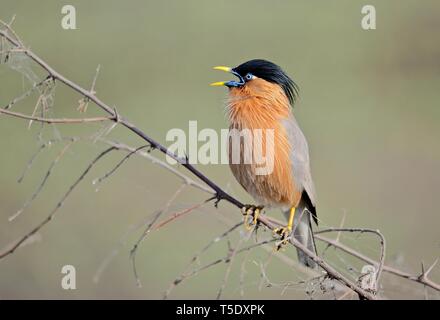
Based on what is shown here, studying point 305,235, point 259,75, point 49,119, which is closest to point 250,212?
point 305,235

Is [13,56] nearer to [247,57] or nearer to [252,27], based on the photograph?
[247,57]

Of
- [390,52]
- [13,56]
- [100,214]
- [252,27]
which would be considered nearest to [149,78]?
[252,27]

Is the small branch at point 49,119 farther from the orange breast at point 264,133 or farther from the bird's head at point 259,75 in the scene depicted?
the bird's head at point 259,75

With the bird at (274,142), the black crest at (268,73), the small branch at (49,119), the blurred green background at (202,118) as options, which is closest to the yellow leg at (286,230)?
the bird at (274,142)

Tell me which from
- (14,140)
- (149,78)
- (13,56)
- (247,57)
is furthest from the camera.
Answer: (149,78)

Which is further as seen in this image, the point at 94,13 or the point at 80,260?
the point at 94,13

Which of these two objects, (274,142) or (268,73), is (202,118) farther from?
(274,142)

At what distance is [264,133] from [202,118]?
495cm

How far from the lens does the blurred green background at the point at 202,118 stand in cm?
750

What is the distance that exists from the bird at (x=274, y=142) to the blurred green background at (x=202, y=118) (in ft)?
8.03

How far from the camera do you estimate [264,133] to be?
428 cm

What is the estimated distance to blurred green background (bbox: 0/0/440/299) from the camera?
24.6 feet

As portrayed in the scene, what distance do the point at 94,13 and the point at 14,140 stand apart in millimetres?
2815

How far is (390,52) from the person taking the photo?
11156mm
